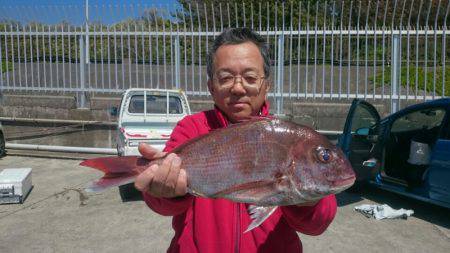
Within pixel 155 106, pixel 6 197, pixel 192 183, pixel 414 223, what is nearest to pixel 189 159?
pixel 192 183

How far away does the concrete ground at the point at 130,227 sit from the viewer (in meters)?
5.18

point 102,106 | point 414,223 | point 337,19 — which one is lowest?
point 414,223

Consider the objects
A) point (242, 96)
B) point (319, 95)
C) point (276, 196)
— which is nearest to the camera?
point (276, 196)

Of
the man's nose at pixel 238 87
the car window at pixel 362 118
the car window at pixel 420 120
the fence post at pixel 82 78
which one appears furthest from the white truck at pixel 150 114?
the man's nose at pixel 238 87

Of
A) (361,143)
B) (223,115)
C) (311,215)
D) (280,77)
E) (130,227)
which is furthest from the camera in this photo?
(280,77)

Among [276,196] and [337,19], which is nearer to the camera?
[276,196]

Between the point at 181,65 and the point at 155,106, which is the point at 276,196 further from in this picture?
the point at 181,65

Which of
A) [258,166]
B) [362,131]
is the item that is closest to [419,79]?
[362,131]

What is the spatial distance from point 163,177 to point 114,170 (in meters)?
0.18

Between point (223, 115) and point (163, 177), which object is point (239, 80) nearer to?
point (223, 115)

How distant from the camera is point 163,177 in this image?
1671mm

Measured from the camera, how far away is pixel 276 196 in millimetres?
1611

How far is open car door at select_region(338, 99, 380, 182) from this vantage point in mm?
6711

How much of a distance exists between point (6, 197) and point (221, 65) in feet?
19.9
